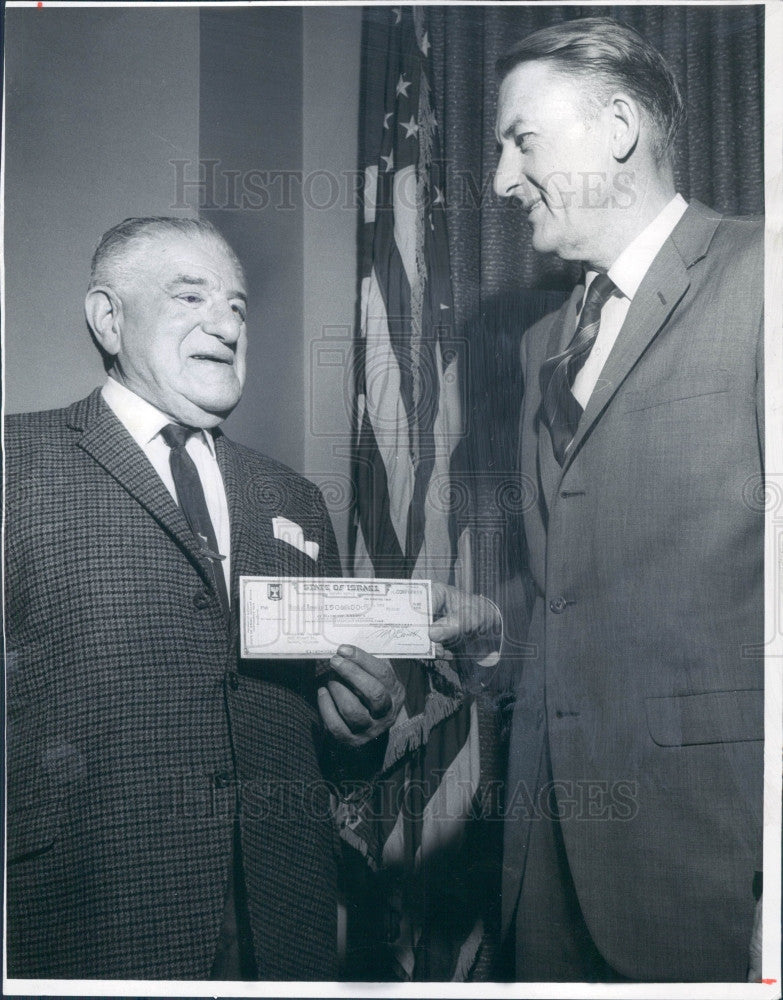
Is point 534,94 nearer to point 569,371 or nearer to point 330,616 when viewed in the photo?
point 569,371

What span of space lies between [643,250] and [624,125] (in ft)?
0.98

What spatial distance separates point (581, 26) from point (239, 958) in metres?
2.36

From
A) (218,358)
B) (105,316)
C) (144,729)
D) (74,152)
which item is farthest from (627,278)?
(144,729)

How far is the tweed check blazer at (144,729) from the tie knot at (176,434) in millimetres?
73

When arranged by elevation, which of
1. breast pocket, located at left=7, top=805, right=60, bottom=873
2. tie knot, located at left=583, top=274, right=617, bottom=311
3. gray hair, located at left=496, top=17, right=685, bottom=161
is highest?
gray hair, located at left=496, top=17, right=685, bottom=161

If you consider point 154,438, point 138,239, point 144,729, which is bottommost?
point 144,729

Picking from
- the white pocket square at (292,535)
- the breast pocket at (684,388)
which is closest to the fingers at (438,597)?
the white pocket square at (292,535)

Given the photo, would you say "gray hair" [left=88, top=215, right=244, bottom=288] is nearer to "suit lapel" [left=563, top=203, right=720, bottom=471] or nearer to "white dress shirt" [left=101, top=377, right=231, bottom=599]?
"white dress shirt" [left=101, top=377, right=231, bottom=599]

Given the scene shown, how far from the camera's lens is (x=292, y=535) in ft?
6.90

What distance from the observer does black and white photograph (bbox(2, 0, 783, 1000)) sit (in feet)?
6.71

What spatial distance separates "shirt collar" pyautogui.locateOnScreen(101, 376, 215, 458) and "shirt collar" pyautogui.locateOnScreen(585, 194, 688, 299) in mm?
1127

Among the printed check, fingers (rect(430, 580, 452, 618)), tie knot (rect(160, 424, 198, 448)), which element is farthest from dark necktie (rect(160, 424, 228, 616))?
fingers (rect(430, 580, 452, 618))

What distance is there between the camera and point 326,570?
6.86 ft

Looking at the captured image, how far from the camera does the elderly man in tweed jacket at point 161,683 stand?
204cm
